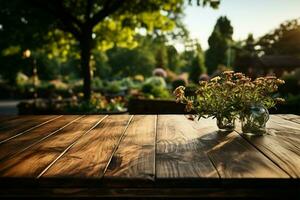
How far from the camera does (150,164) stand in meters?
1.70

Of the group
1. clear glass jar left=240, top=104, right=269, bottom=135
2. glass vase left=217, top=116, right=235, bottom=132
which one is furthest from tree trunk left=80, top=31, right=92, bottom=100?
clear glass jar left=240, top=104, right=269, bottom=135

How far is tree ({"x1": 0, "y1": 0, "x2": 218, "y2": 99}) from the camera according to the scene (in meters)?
10.6

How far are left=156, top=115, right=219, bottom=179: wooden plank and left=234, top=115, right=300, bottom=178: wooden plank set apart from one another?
1.17 ft

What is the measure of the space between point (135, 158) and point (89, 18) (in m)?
9.99

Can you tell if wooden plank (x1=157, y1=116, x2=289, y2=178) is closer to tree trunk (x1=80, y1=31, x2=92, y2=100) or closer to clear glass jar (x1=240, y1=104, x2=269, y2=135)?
clear glass jar (x1=240, y1=104, x2=269, y2=135)

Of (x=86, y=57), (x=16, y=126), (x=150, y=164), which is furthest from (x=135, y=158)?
(x=86, y=57)

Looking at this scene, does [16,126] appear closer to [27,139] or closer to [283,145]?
[27,139]

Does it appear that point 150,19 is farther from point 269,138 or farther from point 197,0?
point 269,138

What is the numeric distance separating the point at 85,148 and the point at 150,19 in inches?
458

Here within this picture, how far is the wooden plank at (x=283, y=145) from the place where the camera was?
1.69 metres

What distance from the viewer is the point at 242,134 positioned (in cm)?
263

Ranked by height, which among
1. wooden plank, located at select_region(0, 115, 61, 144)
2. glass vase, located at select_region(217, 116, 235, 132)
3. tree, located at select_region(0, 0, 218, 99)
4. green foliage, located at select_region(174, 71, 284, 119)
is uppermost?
tree, located at select_region(0, 0, 218, 99)

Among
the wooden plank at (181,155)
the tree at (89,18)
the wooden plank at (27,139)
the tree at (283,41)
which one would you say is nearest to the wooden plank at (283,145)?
the wooden plank at (181,155)

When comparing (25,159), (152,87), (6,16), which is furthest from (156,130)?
(152,87)
